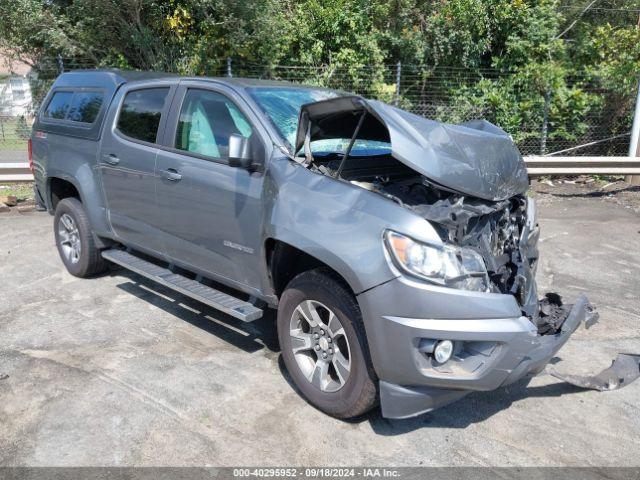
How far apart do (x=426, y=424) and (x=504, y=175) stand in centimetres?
164

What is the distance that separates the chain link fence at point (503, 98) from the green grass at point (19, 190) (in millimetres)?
2709

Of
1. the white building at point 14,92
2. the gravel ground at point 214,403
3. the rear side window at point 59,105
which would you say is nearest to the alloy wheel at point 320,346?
the gravel ground at point 214,403

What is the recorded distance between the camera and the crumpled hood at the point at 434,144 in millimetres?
3230

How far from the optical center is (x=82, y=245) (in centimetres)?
565

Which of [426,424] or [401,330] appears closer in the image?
[401,330]

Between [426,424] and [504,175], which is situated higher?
[504,175]

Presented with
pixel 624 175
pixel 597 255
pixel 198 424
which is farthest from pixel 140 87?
pixel 624 175

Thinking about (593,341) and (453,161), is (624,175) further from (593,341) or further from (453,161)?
(453,161)

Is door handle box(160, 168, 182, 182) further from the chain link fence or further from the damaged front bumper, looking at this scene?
the chain link fence

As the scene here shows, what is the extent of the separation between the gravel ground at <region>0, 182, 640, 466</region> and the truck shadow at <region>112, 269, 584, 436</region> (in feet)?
0.04

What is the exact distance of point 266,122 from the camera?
3854 millimetres

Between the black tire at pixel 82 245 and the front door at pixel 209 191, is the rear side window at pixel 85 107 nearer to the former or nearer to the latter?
the black tire at pixel 82 245

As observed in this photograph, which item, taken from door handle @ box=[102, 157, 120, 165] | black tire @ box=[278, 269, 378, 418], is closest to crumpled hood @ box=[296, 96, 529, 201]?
black tire @ box=[278, 269, 378, 418]

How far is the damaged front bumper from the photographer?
9.36ft
